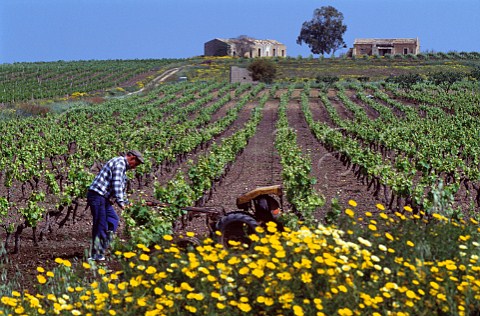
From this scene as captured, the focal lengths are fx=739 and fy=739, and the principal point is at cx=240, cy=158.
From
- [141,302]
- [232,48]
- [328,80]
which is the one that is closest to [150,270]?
[141,302]

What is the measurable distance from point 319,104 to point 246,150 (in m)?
20.0

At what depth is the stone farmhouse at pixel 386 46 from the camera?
96.4 metres

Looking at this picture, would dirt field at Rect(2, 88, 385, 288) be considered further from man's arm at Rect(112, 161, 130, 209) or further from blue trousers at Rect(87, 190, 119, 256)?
man's arm at Rect(112, 161, 130, 209)

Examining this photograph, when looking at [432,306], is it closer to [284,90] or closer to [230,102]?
[230,102]

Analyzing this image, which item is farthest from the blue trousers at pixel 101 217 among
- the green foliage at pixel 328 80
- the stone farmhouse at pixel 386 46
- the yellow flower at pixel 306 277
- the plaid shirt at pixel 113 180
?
the stone farmhouse at pixel 386 46

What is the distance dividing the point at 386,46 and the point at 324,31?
470 inches

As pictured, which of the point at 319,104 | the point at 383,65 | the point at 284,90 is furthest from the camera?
the point at 383,65

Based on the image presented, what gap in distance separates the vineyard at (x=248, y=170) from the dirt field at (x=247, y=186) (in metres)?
0.04

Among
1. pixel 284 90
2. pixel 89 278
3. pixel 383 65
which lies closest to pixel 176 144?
pixel 89 278

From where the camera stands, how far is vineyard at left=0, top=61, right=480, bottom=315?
950 centimetres

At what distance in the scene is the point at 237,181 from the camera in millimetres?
19469

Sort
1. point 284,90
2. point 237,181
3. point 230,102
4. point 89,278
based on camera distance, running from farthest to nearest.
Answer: point 284,90 < point 230,102 < point 237,181 < point 89,278

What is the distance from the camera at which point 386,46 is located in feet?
320

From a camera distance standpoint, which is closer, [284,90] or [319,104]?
[319,104]
